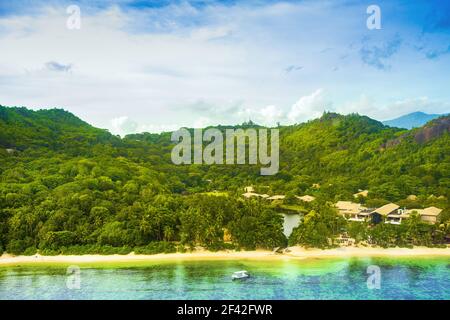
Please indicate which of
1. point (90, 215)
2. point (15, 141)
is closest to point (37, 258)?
point (90, 215)

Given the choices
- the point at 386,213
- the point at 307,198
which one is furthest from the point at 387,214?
the point at 307,198

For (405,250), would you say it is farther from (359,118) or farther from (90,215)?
(359,118)

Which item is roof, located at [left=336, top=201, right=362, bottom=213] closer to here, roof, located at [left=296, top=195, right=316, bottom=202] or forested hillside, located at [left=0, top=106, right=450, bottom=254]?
forested hillside, located at [left=0, top=106, right=450, bottom=254]

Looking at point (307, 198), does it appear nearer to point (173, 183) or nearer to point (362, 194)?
point (362, 194)

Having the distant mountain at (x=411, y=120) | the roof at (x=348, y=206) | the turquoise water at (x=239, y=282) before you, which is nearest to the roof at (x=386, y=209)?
the roof at (x=348, y=206)

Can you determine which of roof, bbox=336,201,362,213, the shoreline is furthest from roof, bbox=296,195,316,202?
the shoreline

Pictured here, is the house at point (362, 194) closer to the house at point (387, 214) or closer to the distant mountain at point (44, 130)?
the house at point (387, 214)
